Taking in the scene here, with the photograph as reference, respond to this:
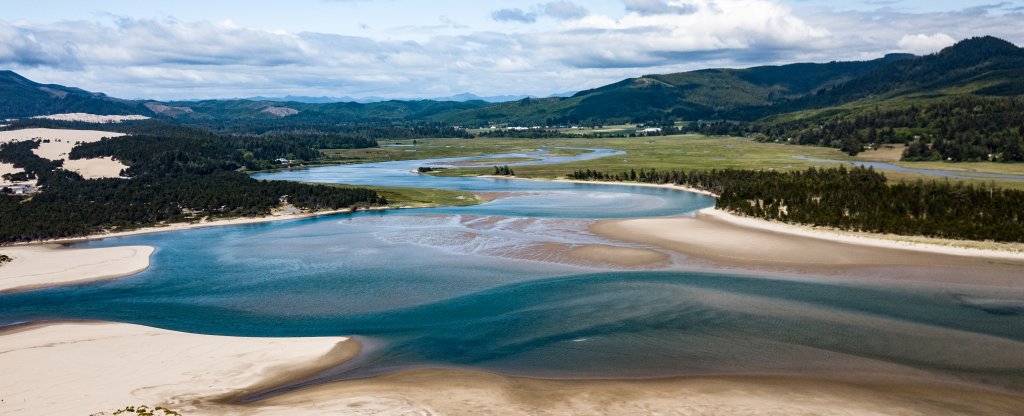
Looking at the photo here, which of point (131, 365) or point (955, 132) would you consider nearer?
point (131, 365)

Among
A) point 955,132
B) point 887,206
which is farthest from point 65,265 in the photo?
point 955,132

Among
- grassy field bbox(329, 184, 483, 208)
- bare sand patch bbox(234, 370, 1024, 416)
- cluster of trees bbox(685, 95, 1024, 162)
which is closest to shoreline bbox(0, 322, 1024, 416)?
bare sand patch bbox(234, 370, 1024, 416)

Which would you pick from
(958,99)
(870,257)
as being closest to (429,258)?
(870,257)

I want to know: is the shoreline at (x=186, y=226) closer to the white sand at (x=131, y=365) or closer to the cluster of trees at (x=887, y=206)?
the white sand at (x=131, y=365)

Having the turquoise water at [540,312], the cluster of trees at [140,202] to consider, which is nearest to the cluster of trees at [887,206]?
the turquoise water at [540,312]

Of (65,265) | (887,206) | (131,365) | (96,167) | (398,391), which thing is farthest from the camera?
(96,167)

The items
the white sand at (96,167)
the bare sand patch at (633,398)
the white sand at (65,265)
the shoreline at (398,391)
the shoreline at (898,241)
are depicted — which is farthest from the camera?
the white sand at (96,167)

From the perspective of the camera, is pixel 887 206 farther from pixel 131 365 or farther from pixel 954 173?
pixel 954 173
